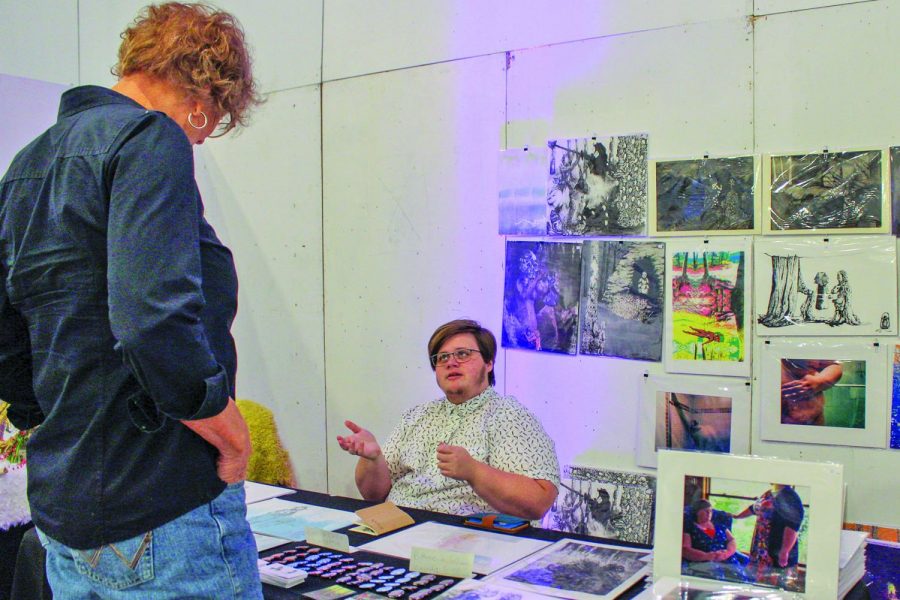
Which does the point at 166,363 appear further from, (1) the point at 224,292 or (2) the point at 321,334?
(2) the point at 321,334

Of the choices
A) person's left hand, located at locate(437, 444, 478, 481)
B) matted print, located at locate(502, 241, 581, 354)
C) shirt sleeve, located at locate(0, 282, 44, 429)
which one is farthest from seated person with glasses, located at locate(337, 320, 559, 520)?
shirt sleeve, located at locate(0, 282, 44, 429)

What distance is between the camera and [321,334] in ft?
10.3

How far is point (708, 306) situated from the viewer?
2.37m

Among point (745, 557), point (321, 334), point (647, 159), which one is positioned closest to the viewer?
point (745, 557)

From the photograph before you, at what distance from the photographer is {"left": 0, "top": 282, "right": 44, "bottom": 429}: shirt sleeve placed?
107cm

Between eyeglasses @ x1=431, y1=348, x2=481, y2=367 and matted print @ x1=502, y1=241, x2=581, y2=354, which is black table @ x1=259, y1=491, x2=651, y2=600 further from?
matted print @ x1=502, y1=241, x2=581, y2=354

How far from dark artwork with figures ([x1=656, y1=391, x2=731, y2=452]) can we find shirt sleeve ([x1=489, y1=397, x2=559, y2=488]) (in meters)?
0.44

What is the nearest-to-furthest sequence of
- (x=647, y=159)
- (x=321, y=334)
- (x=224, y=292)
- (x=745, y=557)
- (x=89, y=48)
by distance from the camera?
1. (x=224, y=292)
2. (x=745, y=557)
3. (x=647, y=159)
4. (x=321, y=334)
5. (x=89, y=48)

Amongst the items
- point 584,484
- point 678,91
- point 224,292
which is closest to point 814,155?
point 678,91

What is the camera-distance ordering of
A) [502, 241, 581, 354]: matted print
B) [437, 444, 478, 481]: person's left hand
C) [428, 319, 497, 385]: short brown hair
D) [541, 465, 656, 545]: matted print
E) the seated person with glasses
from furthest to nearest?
[502, 241, 581, 354]: matted print, [541, 465, 656, 545]: matted print, [428, 319, 497, 385]: short brown hair, the seated person with glasses, [437, 444, 478, 481]: person's left hand

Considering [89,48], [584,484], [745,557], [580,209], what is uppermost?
[89,48]

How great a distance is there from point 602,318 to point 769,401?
55 cm

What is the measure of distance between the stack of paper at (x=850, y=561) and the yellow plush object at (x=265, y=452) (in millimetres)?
2260

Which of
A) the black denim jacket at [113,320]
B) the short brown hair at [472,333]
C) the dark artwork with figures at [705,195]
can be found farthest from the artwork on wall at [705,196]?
the black denim jacket at [113,320]
